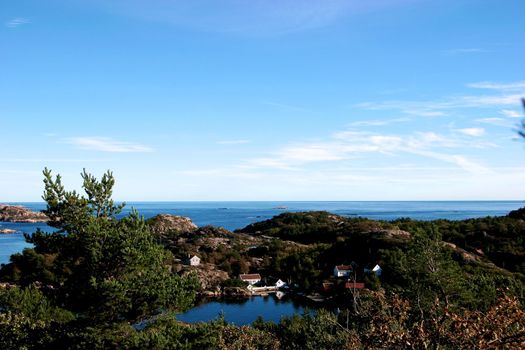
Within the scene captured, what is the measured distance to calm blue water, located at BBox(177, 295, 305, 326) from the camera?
49.9 metres

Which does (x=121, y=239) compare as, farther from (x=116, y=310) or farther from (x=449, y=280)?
(x=449, y=280)

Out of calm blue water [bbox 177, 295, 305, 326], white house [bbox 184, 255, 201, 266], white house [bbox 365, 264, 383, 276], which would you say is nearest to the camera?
calm blue water [bbox 177, 295, 305, 326]

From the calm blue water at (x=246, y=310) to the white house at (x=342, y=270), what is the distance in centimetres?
1043

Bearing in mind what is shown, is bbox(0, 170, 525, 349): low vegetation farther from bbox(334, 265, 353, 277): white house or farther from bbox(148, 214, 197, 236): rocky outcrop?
bbox(148, 214, 197, 236): rocky outcrop

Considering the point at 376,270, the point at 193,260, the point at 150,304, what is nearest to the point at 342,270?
the point at 376,270

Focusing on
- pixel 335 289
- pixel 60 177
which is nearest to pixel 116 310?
pixel 60 177

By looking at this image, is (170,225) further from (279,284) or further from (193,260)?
(279,284)

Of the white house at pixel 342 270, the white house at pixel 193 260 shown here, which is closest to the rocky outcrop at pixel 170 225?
the white house at pixel 193 260

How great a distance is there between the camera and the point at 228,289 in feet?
212

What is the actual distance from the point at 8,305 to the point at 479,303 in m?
26.5

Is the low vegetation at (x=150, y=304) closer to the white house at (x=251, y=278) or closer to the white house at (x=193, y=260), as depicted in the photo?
the white house at (x=251, y=278)

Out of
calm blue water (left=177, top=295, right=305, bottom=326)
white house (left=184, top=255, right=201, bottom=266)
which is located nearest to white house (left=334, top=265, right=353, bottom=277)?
calm blue water (left=177, top=295, right=305, bottom=326)

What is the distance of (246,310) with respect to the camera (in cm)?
5469

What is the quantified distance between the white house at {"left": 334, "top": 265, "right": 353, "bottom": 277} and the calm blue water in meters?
10.4
